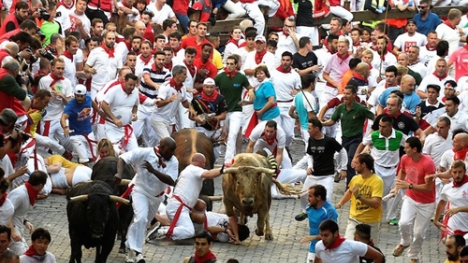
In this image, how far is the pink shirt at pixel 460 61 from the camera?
2664 cm

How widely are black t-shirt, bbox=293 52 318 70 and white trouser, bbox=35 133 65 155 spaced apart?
6168mm

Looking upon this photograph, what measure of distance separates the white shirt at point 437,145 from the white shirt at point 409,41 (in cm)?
786

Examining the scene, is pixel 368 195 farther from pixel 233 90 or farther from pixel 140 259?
pixel 233 90

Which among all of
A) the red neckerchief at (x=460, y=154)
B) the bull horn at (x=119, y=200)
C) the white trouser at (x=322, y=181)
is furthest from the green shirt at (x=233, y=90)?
the bull horn at (x=119, y=200)

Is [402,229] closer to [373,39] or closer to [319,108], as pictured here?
[319,108]

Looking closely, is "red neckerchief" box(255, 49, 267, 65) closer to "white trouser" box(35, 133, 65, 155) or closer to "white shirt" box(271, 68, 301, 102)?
"white shirt" box(271, 68, 301, 102)

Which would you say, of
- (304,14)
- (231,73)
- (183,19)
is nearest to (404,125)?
(231,73)

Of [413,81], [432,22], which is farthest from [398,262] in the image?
[432,22]

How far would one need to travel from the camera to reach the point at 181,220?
20.0 metres

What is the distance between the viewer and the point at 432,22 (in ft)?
106

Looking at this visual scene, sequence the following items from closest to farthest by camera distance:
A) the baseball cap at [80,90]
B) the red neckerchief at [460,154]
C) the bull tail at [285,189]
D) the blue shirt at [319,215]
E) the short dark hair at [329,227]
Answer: the short dark hair at [329,227], the blue shirt at [319,215], the red neckerchief at [460,154], the bull tail at [285,189], the baseball cap at [80,90]

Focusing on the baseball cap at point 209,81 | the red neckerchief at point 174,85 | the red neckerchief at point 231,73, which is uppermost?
the baseball cap at point 209,81

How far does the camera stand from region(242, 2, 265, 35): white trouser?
101ft

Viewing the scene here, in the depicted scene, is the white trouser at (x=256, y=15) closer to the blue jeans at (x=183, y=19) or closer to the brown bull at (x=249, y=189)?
the blue jeans at (x=183, y=19)
